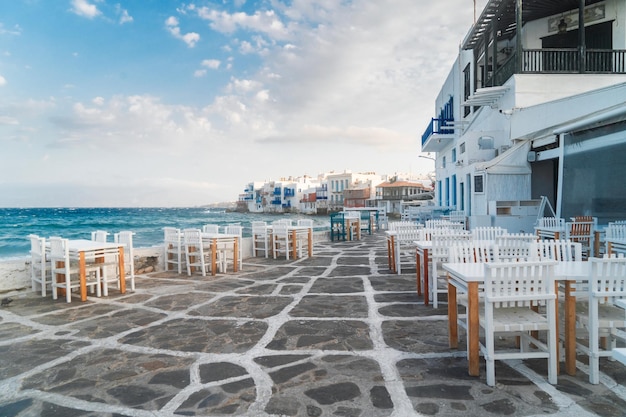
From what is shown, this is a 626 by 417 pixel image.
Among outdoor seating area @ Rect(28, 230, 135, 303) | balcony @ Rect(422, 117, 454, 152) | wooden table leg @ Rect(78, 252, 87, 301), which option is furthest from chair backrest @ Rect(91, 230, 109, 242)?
balcony @ Rect(422, 117, 454, 152)

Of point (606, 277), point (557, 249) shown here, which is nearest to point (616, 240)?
point (557, 249)

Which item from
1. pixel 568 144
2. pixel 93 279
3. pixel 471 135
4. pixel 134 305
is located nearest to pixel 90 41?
pixel 93 279

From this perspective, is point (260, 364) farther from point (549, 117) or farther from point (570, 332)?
point (549, 117)

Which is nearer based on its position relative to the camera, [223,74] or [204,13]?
[204,13]

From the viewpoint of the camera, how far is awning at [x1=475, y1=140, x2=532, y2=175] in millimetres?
10758

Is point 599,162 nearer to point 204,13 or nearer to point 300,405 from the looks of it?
point 300,405

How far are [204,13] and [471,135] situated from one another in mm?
9501

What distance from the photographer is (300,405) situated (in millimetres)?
2617

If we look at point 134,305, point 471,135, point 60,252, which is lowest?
point 134,305

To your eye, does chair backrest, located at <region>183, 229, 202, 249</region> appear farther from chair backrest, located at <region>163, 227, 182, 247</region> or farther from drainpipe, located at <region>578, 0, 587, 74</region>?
drainpipe, located at <region>578, 0, 587, 74</region>

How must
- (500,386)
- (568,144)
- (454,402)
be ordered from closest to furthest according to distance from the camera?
(454,402) < (500,386) < (568,144)

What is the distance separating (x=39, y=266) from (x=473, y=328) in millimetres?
6537

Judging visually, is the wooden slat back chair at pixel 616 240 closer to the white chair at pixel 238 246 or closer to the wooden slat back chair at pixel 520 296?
the wooden slat back chair at pixel 520 296

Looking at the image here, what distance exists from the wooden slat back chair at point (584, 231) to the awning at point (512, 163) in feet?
10.9
